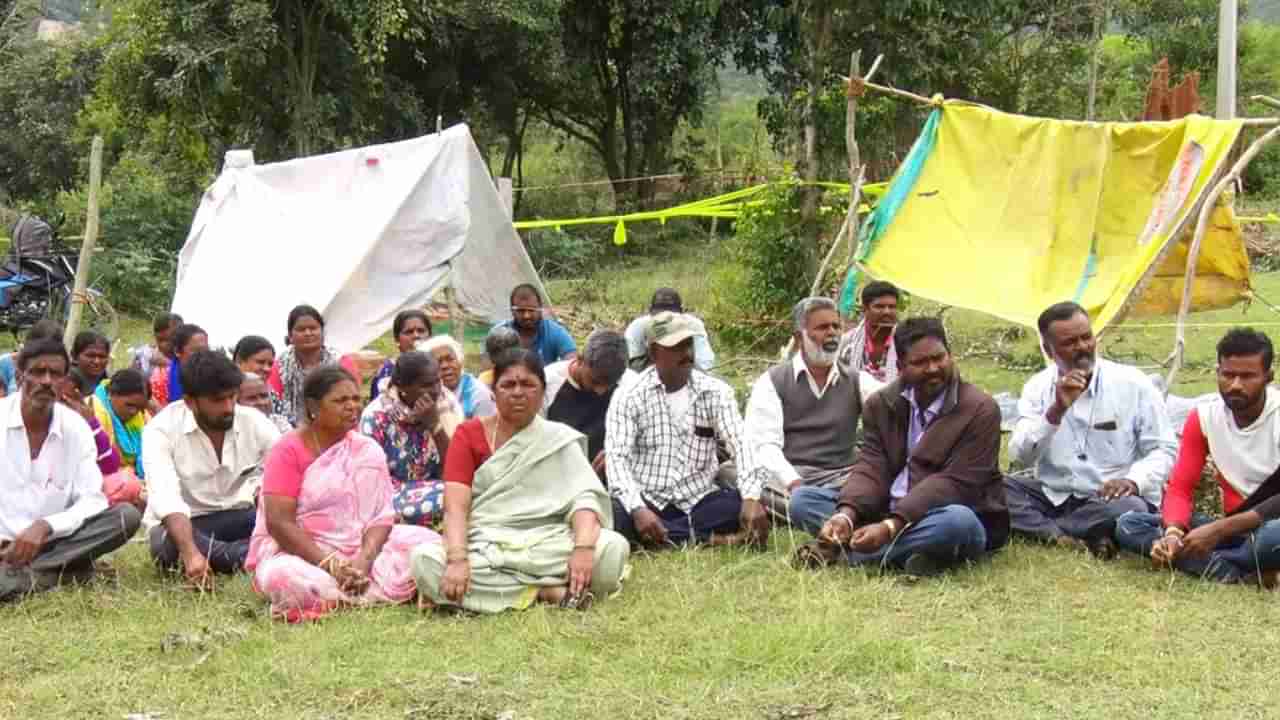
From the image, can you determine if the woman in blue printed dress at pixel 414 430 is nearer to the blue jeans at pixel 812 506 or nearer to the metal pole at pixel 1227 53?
the blue jeans at pixel 812 506

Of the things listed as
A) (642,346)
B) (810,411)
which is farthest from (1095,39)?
(810,411)

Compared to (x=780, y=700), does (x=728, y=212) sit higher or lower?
higher

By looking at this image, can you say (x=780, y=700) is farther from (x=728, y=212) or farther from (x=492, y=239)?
(x=728, y=212)

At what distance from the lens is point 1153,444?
552 cm

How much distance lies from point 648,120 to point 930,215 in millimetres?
13481

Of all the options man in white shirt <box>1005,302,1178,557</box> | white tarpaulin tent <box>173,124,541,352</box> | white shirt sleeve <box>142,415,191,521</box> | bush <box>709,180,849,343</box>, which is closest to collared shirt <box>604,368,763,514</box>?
man in white shirt <box>1005,302,1178,557</box>

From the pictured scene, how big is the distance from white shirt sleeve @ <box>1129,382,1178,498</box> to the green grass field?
0.37 meters

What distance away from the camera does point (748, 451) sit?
563cm

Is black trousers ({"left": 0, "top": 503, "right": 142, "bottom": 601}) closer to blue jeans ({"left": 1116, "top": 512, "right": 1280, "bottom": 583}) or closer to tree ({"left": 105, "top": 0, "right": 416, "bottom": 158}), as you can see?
blue jeans ({"left": 1116, "top": 512, "right": 1280, "bottom": 583})

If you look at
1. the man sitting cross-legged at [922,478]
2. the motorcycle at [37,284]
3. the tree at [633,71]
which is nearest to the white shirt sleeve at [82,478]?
the man sitting cross-legged at [922,478]

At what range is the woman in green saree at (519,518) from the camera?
4785 mm

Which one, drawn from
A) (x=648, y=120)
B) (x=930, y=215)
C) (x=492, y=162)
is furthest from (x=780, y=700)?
(x=492, y=162)

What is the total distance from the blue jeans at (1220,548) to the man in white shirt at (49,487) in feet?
12.4

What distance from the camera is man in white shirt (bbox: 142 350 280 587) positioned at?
5199mm
